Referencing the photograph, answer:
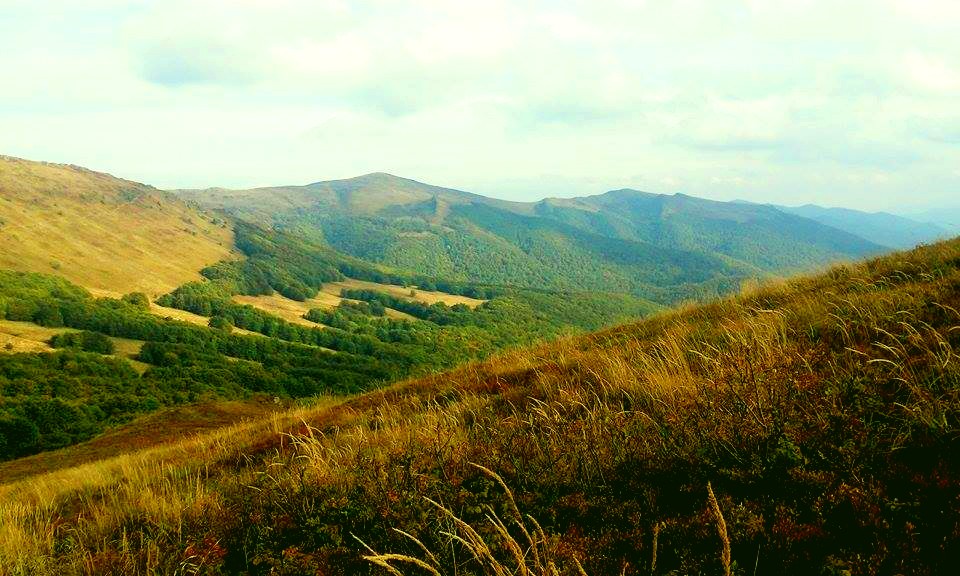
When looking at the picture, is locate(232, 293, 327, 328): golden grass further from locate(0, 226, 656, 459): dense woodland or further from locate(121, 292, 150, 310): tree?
locate(121, 292, 150, 310): tree

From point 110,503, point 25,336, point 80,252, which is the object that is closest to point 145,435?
point 110,503

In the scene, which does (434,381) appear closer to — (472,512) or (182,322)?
(472,512)

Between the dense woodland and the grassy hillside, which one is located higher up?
the grassy hillside

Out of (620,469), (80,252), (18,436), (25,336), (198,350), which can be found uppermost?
(620,469)

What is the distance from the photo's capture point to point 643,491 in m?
3.68

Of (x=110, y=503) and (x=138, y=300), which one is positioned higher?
(x=110, y=503)

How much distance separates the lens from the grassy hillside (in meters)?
2.81

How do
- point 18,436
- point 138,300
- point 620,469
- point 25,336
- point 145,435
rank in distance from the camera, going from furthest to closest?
point 138,300, point 25,336, point 18,436, point 145,435, point 620,469

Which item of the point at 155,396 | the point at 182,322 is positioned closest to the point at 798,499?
the point at 155,396

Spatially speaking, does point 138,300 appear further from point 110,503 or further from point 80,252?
point 110,503

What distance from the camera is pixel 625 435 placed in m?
4.50

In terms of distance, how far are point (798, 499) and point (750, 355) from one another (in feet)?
5.59

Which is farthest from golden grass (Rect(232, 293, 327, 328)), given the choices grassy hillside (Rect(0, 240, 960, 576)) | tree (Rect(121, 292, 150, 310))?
grassy hillside (Rect(0, 240, 960, 576))

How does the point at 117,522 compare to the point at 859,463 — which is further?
the point at 117,522
